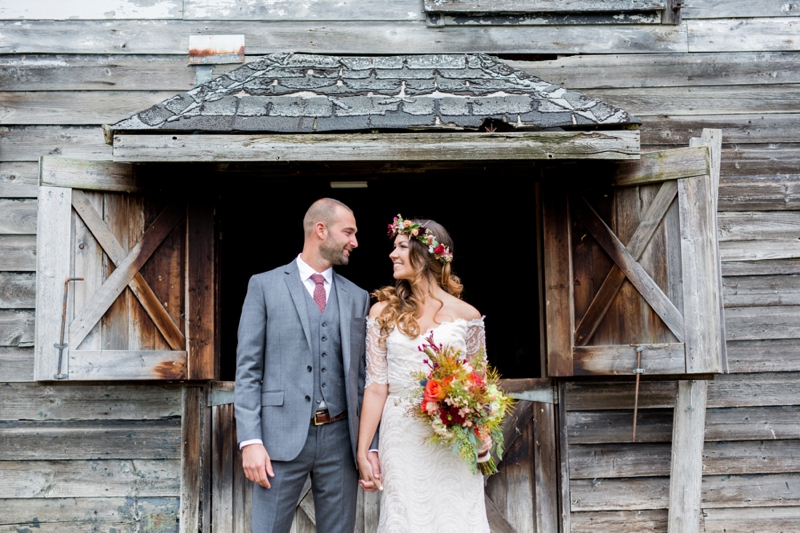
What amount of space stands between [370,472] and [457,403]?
23.8 inches

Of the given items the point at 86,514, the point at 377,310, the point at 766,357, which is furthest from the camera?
the point at 766,357

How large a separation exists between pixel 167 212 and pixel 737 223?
3.76 meters

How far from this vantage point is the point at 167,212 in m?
4.22

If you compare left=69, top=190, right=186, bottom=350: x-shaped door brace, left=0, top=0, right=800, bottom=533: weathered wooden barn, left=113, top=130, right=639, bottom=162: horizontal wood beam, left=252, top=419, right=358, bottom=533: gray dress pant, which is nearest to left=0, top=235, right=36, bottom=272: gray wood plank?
left=0, top=0, right=800, bottom=533: weathered wooden barn

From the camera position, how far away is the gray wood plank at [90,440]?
4.46 metres

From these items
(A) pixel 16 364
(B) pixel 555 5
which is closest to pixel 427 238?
(B) pixel 555 5

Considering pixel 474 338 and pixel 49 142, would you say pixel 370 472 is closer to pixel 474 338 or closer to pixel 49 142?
pixel 474 338

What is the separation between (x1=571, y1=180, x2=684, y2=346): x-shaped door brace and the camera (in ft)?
13.3

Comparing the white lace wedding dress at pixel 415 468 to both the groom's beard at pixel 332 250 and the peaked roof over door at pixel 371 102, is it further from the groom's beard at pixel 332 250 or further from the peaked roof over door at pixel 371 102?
the peaked roof over door at pixel 371 102

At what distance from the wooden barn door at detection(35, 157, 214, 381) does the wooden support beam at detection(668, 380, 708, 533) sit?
9.13ft

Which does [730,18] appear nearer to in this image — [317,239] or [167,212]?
[317,239]

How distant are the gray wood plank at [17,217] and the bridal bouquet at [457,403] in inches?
116

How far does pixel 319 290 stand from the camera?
357 cm

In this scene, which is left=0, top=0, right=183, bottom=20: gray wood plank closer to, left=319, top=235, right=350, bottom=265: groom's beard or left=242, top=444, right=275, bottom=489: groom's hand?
left=319, top=235, right=350, bottom=265: groom's beard
